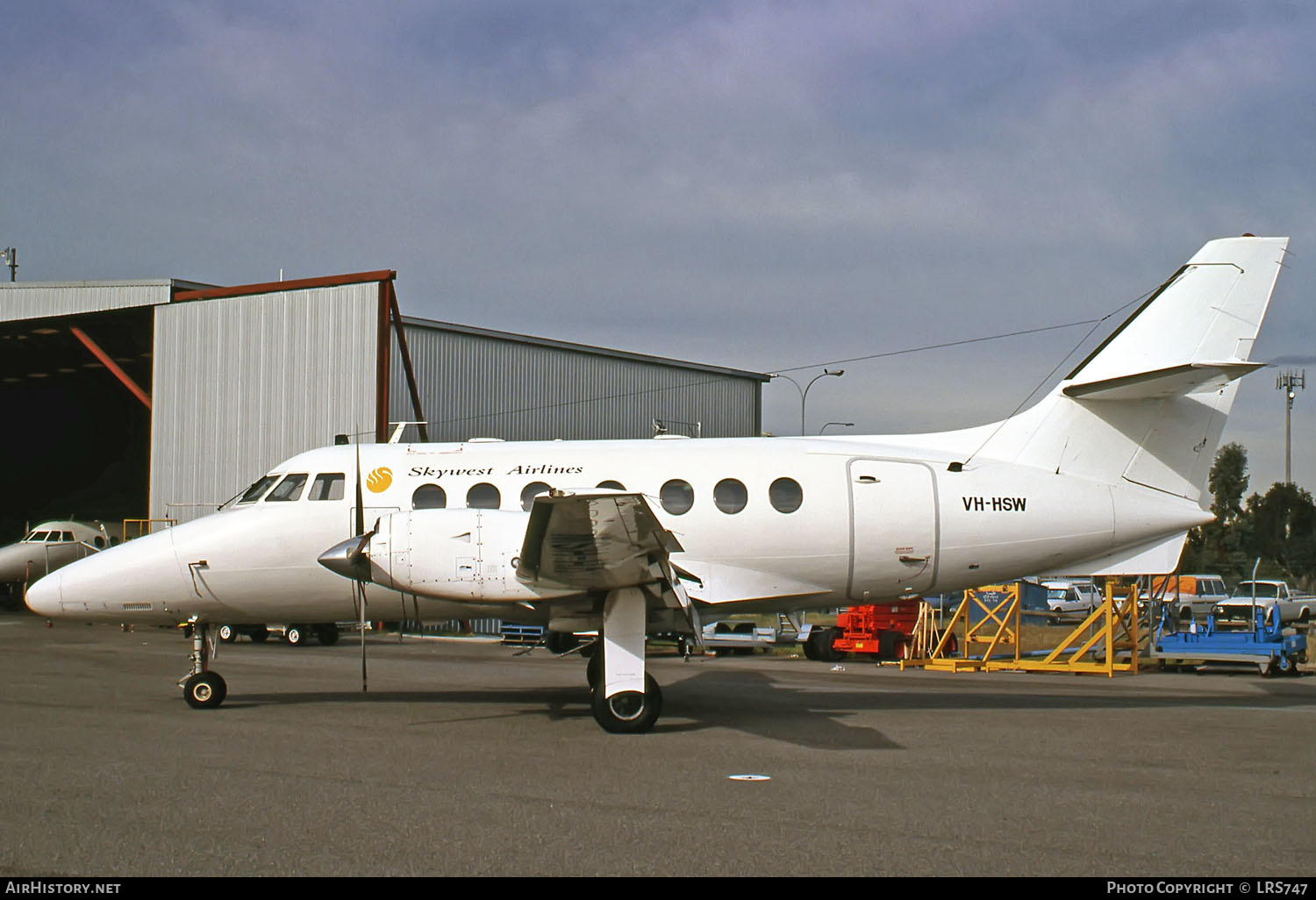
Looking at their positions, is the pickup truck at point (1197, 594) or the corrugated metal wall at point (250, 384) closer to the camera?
the corrugated metal wall at point (250, 384)

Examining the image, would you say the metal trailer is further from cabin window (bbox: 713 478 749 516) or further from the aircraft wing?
the aircraft wing

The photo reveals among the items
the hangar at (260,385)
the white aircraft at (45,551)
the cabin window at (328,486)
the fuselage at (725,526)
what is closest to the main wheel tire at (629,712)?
the fuselage at (725,526)

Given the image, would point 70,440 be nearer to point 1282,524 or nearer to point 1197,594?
point 1197,594

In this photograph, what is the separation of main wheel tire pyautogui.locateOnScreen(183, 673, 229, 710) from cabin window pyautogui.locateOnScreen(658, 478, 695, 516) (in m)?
5.50

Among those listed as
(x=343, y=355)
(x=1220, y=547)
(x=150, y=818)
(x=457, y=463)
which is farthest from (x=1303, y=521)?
(x=150, y=818)

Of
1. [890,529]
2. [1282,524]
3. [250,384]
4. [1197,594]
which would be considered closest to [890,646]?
[890,529]

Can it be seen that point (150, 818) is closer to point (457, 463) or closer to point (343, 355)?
point (457, 463)

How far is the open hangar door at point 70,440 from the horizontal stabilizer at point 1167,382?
3101 cm

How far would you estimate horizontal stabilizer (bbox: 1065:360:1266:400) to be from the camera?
38.0 feet

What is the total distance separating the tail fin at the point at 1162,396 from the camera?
42.7 ft

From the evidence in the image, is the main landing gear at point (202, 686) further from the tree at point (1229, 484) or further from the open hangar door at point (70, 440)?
the tree at point (1229, 484)

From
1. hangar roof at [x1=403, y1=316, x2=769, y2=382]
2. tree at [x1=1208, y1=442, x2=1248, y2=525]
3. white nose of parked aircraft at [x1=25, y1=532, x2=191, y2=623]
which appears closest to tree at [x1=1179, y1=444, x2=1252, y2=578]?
tree at [x1=1208, y1=442, x2=1248, y2=525]

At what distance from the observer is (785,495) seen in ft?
41.8
